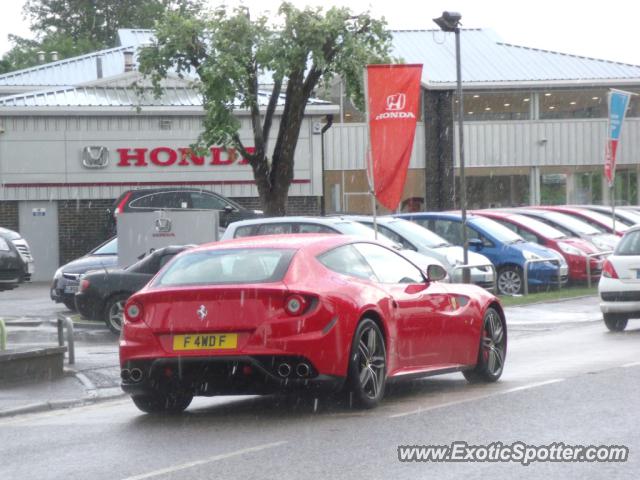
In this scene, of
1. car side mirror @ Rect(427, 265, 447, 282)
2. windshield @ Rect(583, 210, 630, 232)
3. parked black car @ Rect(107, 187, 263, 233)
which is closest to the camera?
car side mirror @ Rect(427, 265, 447, 282)

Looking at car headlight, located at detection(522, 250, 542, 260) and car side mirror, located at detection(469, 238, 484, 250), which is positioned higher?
car side mirror, located at detection(469, 238, 484, 250)

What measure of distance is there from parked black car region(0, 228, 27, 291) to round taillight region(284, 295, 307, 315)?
1420cm

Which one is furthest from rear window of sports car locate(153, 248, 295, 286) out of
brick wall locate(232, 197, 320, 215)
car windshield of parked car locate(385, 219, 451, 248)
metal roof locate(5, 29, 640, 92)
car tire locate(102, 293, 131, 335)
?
metal roof locate(5, 29, 640, 92)

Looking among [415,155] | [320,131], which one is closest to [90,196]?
[320,131]

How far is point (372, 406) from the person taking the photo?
10.4m

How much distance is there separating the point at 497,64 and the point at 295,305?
39362 millimetres

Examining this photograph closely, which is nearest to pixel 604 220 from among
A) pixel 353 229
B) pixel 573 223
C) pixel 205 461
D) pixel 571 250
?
pixel 573 223

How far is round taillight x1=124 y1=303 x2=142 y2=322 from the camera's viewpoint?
10328 mm

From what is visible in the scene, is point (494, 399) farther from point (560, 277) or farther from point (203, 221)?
point (560, 277)

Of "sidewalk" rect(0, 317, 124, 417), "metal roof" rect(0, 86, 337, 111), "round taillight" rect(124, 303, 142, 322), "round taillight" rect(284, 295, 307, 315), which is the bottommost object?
"sidewalk" rect(0, 317, 124, 417)

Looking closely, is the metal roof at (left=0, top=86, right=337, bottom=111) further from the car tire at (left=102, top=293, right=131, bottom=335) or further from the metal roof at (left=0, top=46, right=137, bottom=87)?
the car tire at (left=102, top=293, right=131, bottom=335)

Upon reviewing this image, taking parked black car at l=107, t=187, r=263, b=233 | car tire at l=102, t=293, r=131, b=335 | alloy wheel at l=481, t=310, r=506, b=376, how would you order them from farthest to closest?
parked black car at l=107, t=187, r=263, b=233
car tire at l=102, t=293, r=131, b=335
alloy wheel at l=481, t=310, r=506, b=376

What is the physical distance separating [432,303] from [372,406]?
4.66 feet

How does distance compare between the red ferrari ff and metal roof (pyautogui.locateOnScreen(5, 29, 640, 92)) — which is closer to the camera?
the red ferrari ff
